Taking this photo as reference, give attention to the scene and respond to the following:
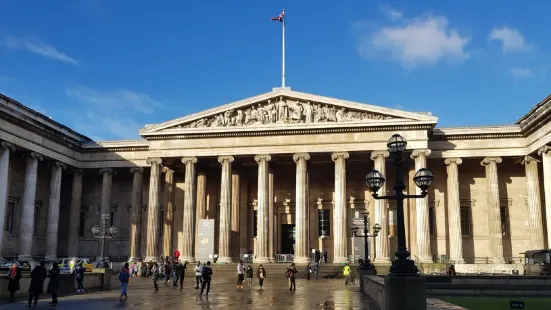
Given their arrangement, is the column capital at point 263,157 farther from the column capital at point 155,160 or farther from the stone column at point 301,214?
the column capital at point 155,160

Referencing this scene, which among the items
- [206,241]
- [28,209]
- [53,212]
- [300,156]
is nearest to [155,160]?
[206,241]

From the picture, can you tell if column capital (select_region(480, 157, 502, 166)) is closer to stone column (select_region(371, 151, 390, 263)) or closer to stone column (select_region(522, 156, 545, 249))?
stone column (select_region(522, 156, 545, 249))

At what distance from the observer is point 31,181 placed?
4509cm

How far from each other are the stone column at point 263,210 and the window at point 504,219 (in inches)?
794

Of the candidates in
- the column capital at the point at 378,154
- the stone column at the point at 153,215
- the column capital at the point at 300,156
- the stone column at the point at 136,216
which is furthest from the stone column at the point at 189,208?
the column capital at the point at 378,154

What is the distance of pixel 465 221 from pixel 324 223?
12442 mm

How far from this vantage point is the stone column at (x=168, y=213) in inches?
1928

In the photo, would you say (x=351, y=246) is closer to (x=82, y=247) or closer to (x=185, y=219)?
(x=185, y=219)

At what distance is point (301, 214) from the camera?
44.5m

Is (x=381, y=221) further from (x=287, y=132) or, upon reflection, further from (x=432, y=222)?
(x=287, y=132)

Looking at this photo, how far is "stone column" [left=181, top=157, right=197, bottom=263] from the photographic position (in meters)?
46.3

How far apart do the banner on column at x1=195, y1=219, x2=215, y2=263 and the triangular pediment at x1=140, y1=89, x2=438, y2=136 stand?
815 centimetres

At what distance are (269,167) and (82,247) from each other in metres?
20.7

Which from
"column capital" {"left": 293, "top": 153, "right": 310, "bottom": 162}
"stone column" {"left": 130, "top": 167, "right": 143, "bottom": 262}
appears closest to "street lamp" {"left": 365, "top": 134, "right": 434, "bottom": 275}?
"column capital" {"left": 293, "top": 153, "right": 310, "bottom": 162}
